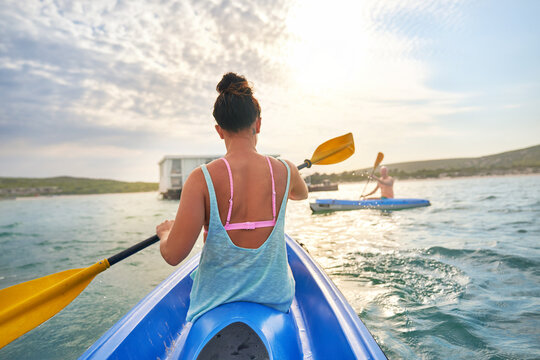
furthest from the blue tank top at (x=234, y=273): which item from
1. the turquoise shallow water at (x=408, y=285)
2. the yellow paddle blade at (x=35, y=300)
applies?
the turquoise shallow water at (x=408, y=285)

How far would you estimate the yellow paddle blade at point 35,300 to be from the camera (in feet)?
6.42

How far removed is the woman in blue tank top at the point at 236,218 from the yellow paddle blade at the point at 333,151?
64.7 inches

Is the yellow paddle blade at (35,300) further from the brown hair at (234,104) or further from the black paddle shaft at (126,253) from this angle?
the brown hair at (234,104)

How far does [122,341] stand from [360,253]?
540 cm

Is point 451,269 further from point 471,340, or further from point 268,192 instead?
point 268,192

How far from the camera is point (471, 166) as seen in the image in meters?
99.4

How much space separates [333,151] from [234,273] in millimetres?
2084

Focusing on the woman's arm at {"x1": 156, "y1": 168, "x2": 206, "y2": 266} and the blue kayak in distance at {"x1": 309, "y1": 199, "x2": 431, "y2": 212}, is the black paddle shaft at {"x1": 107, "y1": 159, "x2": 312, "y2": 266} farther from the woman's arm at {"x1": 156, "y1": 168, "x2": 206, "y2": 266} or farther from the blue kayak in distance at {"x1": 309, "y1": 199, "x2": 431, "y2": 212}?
the blue kayak in distance at {"x1": 309, "y1": 199, "x2": 431, "y2": 212}

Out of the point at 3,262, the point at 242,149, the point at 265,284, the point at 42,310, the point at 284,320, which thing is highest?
the point at 242,149

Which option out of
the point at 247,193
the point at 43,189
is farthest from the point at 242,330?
the point at 43,189

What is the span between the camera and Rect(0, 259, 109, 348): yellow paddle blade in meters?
1.96

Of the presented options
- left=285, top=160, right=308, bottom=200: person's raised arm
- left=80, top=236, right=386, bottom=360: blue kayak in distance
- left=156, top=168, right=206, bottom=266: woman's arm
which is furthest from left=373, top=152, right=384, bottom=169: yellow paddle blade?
left=156, top=168, right=206, bottom=266: woman's arm

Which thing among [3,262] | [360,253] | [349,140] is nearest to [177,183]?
[3,262]

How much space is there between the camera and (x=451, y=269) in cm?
486
